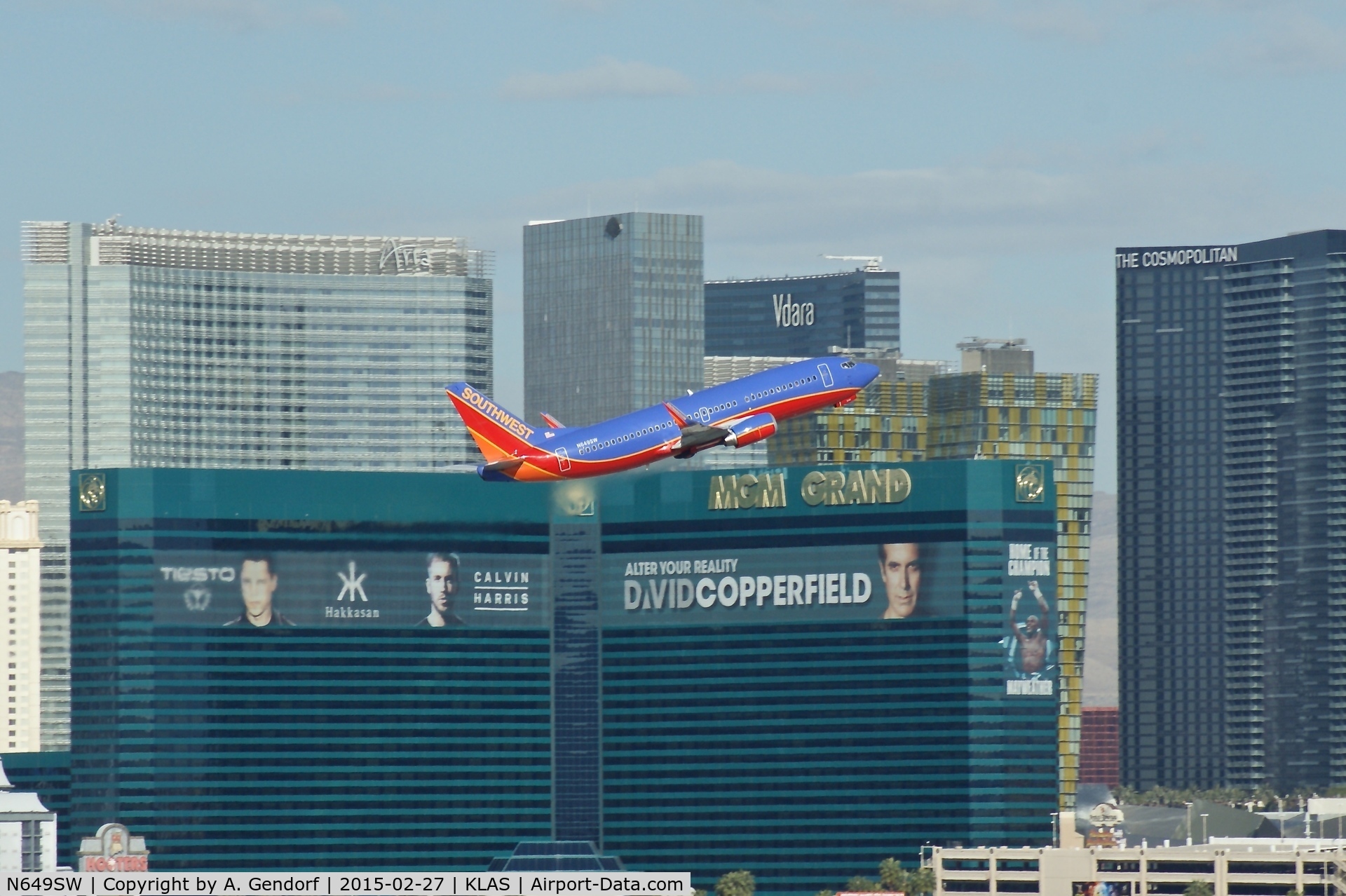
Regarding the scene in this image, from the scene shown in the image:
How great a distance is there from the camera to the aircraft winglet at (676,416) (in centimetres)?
19425

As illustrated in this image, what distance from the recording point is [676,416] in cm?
19488

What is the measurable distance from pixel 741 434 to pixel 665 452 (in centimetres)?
834

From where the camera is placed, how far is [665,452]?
19212 cm

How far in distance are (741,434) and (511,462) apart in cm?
1591

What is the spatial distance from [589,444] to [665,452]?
17.6ft

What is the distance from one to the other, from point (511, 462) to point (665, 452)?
10.2 metres

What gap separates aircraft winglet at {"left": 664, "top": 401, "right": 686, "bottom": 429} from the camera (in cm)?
19425

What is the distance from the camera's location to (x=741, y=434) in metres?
199

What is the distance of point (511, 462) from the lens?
636ft

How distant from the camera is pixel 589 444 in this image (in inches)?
7643
